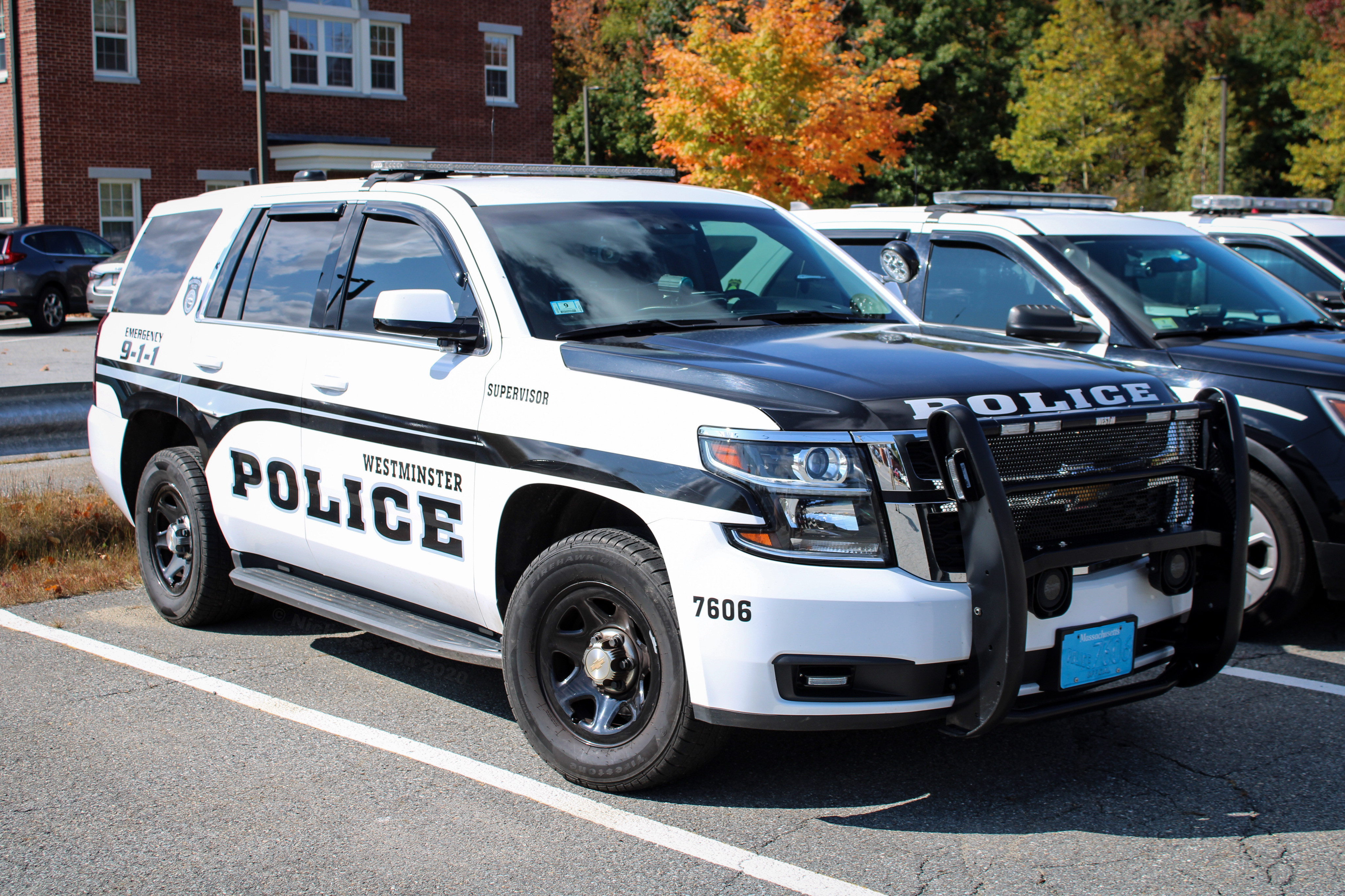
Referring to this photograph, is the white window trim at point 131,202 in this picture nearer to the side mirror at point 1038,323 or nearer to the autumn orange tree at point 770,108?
the autumn orange tree at point 770,108

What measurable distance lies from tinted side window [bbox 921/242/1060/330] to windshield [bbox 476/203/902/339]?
74.1 inches

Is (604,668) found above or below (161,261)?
below

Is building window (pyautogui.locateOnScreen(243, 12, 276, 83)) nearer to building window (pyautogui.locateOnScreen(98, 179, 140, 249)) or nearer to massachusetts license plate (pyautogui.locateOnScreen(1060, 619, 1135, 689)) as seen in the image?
building window (pyautogui.locateOnScreen(98, 179, 140, 249))

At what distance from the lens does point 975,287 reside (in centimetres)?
743

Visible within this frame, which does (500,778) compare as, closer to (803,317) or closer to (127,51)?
(803,317)

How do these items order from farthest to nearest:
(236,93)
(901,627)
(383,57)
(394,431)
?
1. (383,57)
2. (236,93)
3. (394,431)
4. (901,627)

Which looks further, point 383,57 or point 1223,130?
point 1223,130

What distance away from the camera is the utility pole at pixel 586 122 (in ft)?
154

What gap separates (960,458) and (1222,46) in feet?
193

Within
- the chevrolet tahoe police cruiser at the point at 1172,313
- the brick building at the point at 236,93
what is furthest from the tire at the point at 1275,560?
the brick building at the point at 236,93

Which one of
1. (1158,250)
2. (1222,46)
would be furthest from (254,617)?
(1222,46)

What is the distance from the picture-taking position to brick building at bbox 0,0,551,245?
28.9 metres

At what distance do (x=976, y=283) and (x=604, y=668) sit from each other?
413 cm

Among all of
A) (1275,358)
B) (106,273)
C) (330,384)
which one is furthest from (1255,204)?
(106,273)
